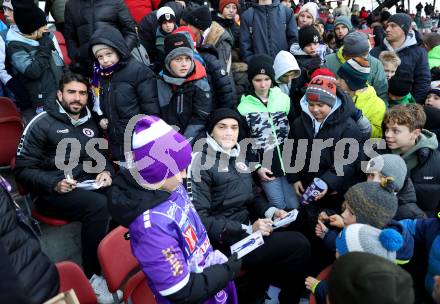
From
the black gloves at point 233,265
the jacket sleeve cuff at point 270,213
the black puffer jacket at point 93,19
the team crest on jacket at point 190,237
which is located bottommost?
the jacket sleeve cuff at point 270,213

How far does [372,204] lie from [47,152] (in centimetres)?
261

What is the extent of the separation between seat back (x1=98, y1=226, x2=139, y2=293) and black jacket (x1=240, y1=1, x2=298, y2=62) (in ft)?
10.8

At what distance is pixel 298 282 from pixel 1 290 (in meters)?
1.95

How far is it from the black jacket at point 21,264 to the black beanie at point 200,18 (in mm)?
3055

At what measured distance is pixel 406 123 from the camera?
9.55 feet

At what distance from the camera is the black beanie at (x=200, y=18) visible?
13.7 ft

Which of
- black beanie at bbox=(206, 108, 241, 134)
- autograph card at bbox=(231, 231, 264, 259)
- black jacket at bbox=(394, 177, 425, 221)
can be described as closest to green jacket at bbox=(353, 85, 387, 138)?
black jacket at bbox=(394, 177, 425, 221)

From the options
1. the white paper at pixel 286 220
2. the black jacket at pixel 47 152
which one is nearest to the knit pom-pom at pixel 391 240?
the white paper at pixel 286 220

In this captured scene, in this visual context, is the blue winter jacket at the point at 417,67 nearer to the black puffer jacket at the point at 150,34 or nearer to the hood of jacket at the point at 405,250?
the hood of jacket at the point at 405,250

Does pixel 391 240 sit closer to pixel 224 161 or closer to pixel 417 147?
pixel 224 161

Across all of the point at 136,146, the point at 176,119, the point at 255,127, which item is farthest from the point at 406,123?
the point at 136,146

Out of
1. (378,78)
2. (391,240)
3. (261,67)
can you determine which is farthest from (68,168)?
(378,78)

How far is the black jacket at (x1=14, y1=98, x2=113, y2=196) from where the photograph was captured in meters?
2.97

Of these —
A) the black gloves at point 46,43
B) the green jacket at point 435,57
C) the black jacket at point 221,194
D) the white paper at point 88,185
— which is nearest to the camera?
the black jacket at point 221,194
